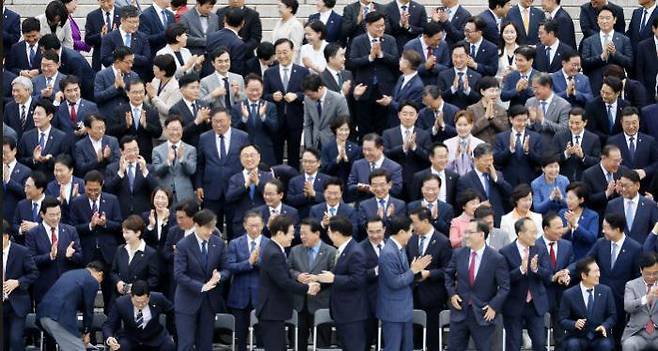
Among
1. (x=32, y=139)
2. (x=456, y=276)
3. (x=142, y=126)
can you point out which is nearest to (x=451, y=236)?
(x=456, y=276)

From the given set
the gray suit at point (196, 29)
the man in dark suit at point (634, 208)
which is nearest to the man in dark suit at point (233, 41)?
the gray suit at point (196, 29)

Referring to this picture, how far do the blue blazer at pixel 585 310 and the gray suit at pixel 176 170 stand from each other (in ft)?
15.4

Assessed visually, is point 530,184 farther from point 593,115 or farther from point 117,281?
point 117,281

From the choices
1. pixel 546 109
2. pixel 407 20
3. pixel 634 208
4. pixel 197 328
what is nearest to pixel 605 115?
pixel 546 109

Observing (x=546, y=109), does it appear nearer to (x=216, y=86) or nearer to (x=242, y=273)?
(x=216, y=86)

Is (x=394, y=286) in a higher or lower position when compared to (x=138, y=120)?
lower

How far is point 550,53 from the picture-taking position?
16703 mm

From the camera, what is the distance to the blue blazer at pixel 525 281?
13.0 m

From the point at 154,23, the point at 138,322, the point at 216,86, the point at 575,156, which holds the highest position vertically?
the point at 154,23

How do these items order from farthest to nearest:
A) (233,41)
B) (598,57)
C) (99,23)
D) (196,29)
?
1. (99,23)
2. (196,29)
3. (233,41)
4. (598,57)

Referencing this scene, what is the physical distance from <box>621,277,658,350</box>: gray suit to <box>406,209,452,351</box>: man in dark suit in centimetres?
197

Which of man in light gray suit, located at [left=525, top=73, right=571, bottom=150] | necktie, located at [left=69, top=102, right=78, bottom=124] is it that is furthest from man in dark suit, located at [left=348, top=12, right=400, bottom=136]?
necktie, located at [left=69, top=102, right=78, bottom=124]

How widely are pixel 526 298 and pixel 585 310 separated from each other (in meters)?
0.64

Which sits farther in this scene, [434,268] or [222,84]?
[222,84]
